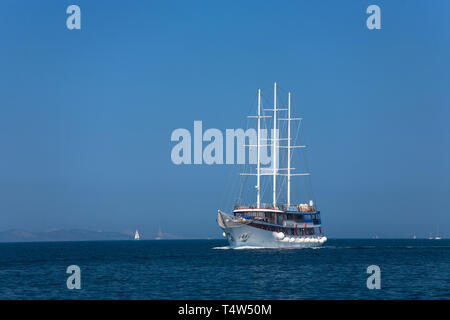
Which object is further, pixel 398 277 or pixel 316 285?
pixel 398 277

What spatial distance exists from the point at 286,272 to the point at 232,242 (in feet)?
172

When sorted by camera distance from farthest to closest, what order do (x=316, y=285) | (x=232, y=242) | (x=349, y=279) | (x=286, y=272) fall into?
(x=232, y=242) → (x=286, y=272) → (x=349, y=279) → (x=316, y=285)

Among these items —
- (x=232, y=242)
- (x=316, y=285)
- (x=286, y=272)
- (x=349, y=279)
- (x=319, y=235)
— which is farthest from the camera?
(x=319, y=235)

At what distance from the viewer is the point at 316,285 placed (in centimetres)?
5131

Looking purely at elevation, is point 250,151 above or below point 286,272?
above

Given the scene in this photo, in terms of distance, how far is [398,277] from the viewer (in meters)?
59.0

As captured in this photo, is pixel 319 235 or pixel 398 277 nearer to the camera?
pixel 398 277
